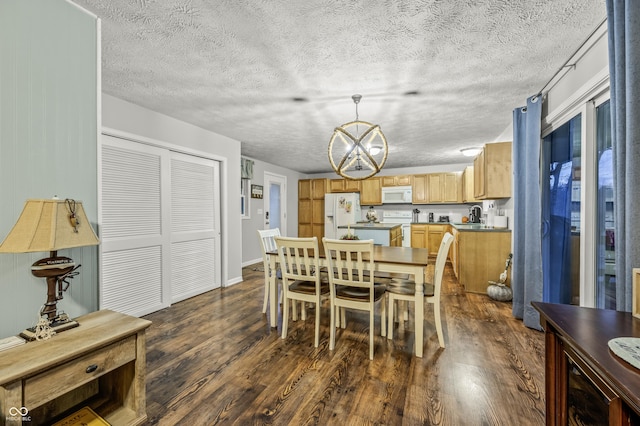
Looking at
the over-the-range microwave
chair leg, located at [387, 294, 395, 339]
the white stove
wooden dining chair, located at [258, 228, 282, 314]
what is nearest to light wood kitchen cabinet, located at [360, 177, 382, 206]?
the over-the-range microwave

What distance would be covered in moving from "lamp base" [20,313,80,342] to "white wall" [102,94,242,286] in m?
2.08

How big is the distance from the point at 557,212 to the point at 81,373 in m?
3.64

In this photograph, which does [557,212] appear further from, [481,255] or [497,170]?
[481,255]

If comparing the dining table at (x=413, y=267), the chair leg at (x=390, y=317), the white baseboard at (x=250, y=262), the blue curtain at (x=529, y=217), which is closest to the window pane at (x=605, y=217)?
the blue curtain at (x=529, y=217)

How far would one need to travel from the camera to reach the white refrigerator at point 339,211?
22.4 ft

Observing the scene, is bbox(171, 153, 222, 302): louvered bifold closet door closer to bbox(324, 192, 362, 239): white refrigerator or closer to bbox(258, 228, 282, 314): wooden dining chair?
bbox(258, 228, 282, 314): wooden dining chair

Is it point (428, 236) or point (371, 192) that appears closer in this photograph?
point (428, 236)

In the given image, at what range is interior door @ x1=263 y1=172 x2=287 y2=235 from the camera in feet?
20.4

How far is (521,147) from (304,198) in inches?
208

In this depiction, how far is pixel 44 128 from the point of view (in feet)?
4.41

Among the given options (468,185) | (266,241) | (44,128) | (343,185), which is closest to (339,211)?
(343,185)

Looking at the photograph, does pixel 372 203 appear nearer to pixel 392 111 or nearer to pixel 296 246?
pixel 392 111

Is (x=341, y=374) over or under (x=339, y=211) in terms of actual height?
under

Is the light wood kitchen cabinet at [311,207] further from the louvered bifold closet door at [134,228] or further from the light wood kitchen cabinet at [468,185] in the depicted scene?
the louvered bifold closet door at [134,228]
